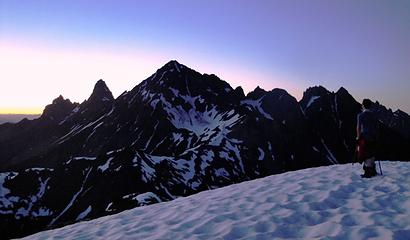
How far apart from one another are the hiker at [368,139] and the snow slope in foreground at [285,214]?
1.71 ft

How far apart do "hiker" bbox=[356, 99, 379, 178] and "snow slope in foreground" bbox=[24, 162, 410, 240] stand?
0.52 metres

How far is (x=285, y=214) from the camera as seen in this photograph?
10586mm

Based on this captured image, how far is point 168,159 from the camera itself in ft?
481

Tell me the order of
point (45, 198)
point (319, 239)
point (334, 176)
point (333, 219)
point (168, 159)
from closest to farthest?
point (319, 239) → point (333, 219) → point (334, 176) → point (168, 159) → point (45, 198)

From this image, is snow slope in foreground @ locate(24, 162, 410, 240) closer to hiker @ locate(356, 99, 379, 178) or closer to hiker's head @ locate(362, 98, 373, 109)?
hiker @ locate(356, 99, 379, 178)

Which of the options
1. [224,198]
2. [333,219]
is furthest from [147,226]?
[333,219]

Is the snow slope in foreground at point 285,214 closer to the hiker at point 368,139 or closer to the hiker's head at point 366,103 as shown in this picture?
the hiker at point 368,139

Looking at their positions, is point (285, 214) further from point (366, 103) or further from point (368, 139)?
point (366, 103)

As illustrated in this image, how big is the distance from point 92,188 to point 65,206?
Answer: 15356 millimetres

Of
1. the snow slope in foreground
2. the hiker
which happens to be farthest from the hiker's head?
the snow slope in foreground

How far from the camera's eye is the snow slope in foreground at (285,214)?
923 centimetres

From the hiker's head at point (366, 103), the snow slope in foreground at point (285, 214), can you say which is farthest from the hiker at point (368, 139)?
the snow slope in foreground at point (285, 214)

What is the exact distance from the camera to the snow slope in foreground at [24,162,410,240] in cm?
923

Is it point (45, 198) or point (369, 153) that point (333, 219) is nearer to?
point (369, 153)
